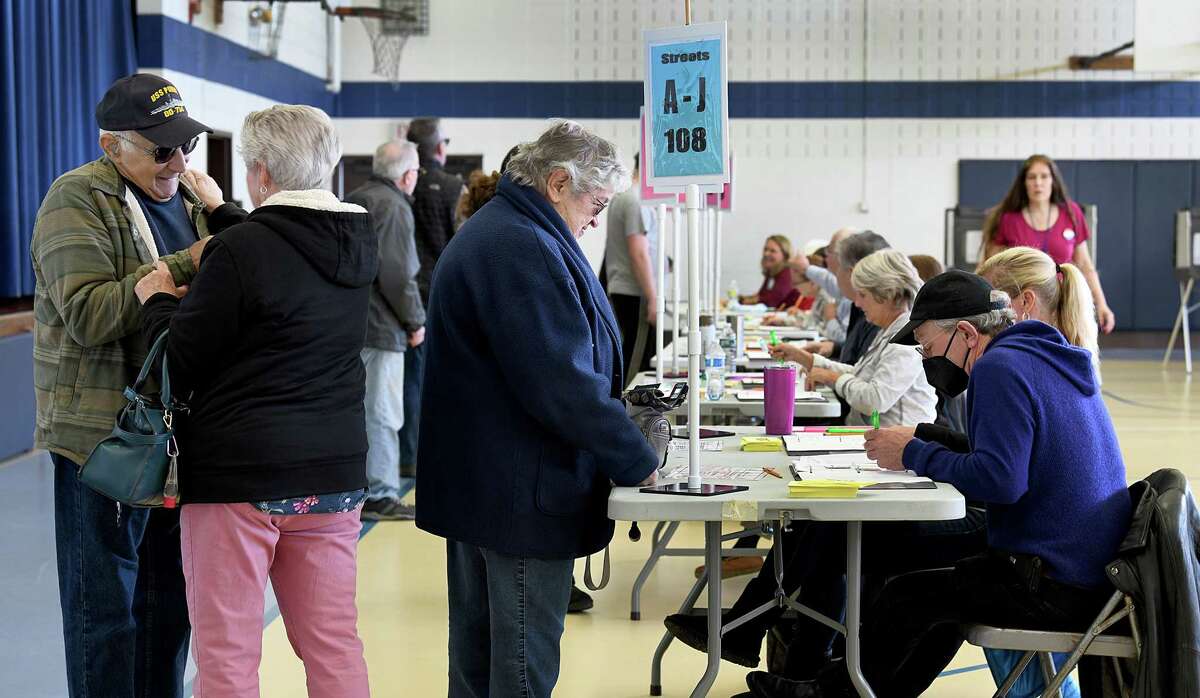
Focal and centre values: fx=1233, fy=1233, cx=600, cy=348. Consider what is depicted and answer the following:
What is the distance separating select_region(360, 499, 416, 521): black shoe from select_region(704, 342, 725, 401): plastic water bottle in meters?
1.51

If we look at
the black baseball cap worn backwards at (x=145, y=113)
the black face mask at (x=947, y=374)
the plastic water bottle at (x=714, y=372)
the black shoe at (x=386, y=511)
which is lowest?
the black shoe at (x=386, y=511)

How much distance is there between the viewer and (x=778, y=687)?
287 centimetres

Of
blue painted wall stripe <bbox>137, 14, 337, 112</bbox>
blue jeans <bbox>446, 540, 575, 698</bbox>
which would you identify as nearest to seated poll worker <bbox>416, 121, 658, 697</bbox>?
blue jeans <bbox>446, 540, 575, 698</bbox>

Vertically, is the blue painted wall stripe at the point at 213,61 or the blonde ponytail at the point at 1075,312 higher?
the blue painted wall stripe at the point at 213,61

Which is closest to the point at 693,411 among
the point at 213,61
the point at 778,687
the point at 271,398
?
the point at 271,398

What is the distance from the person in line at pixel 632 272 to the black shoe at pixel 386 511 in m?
1.45

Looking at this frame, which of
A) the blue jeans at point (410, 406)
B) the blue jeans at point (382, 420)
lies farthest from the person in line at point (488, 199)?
the blue jeans at point (410, 406)

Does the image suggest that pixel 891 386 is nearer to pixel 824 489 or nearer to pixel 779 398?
pixel 779 398

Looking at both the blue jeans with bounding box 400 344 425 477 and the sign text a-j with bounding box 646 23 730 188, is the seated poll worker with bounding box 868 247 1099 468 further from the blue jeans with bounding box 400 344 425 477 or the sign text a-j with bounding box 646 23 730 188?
the blue jeans with bounding box 400 344 425 477

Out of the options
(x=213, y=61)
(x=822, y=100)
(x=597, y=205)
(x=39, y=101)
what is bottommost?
(x=597, y=205)

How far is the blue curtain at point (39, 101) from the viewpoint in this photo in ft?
21.4

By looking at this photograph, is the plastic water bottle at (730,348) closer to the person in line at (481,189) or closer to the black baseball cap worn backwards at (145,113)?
the person in line at (481,189)

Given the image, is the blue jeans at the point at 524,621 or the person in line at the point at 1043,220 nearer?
the blue jeans at the point at 524,621

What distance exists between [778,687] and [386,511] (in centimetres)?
268
